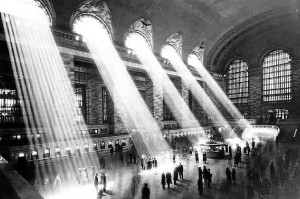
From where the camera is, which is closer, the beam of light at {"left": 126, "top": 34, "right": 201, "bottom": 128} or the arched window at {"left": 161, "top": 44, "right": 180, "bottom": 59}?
the beam of light at {"left": 126, "top": 34, "right": 201, "bottom": 128}

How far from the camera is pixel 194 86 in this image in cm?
2959

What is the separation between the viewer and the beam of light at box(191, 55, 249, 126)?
95.4 ft

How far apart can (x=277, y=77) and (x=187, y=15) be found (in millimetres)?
13546

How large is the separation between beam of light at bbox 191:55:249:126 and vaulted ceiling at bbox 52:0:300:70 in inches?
82.7

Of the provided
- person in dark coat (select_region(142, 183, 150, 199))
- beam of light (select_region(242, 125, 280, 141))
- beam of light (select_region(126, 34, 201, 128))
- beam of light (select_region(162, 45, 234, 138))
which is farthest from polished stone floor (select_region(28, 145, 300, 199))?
beam of light (select_region(162, 45, 234, 138))

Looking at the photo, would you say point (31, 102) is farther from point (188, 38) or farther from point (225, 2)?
point (225, 2)

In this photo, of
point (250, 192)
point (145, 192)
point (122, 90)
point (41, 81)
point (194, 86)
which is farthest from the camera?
point (194, 86)

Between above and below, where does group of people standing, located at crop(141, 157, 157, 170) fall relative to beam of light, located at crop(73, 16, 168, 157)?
below

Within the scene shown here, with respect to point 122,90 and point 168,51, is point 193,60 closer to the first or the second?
point 168,51

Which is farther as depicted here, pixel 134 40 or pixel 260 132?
pixel 260 132

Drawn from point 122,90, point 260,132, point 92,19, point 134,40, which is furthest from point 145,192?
point 260,132

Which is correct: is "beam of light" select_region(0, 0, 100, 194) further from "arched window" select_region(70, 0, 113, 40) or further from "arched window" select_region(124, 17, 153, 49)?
"arched window" select_region(124, 17, 153, 49)

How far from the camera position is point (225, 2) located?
23.0 m

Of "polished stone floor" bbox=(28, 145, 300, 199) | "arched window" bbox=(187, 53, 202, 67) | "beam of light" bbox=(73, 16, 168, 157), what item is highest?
"arched window" bbox=(187, 53, 202, 67)
